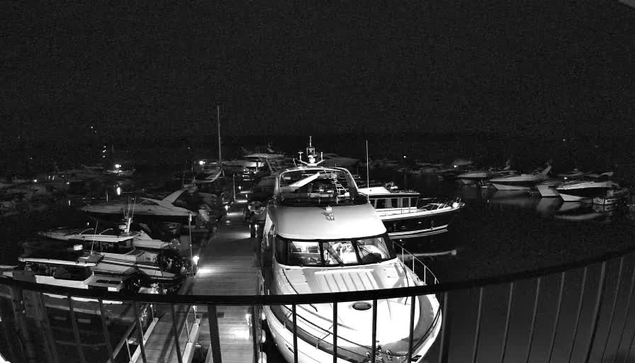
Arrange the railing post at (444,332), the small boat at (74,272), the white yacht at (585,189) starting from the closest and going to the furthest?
the railing post at (444,332), the small boat at (74,272), the white yacht at (585,189)

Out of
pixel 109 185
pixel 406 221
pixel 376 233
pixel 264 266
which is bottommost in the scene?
pixel 109 185

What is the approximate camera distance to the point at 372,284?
6422mm

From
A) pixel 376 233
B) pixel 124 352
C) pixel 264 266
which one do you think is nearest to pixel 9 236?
pixel 124 352

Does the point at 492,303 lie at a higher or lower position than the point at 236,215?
lower

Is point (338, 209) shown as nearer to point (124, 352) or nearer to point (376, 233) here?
point (376, 233)

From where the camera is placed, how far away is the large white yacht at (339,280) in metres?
5.19

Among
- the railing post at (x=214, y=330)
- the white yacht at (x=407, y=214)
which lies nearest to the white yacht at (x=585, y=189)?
the white yacht at (x=407, y=214)

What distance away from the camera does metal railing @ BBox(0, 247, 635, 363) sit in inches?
71.1

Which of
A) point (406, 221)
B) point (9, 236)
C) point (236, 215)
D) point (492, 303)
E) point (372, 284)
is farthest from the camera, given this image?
point (9, 236)

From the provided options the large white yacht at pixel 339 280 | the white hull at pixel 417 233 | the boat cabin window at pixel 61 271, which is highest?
the large white yacht at pixel 339 280

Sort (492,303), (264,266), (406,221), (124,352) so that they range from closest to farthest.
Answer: (264,266)
(124,352)
(492,303)
(406,221)

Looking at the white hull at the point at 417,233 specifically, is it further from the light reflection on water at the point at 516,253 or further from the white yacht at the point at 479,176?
the white yacht at the point at 479,176

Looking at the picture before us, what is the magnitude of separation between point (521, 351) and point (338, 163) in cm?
3804

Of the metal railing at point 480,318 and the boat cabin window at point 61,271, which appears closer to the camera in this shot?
the metal railing at point 480,318
